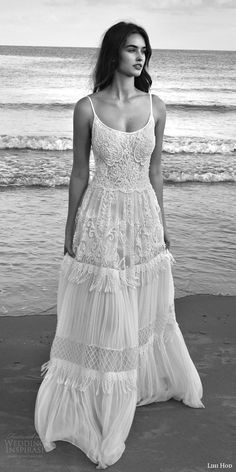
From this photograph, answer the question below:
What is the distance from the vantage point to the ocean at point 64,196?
5738mm

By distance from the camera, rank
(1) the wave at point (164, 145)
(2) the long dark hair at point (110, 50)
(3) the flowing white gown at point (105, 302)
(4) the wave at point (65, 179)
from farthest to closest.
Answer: (1) the wave at point (164, 145), (4) the wave at point (65, 179), (3) the flowing white gown at point (105, 302), (2) the long dark hair at point (110, 50)

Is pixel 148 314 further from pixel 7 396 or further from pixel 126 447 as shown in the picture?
pixel 7 396

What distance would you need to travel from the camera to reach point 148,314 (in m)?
3.29

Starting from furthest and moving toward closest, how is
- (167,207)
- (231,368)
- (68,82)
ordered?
(68,82), (167,207), (231,368)

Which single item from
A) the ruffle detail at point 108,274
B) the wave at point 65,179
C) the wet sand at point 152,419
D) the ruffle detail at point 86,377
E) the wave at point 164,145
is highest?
the ruffle detail at point 108,274

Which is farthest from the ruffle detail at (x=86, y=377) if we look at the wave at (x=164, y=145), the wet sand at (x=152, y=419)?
the wave at (x=164, y=145)

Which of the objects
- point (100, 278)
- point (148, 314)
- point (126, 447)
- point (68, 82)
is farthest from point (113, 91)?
point (68, 82)

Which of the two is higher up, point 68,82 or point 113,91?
point 113,91

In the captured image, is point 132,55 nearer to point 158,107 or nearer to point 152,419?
point 158,107

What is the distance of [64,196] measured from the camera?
9562 millimetres

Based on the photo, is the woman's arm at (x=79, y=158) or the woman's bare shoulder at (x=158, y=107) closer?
Answer: the woman's arm at (x=79, y=158)

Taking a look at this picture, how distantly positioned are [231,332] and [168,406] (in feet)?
3.90

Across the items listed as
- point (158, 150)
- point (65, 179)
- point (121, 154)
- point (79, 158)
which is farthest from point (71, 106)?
point (121, 154)

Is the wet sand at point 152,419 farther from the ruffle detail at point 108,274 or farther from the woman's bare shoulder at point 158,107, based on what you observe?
the woman's bare shoulder at point 158,107
